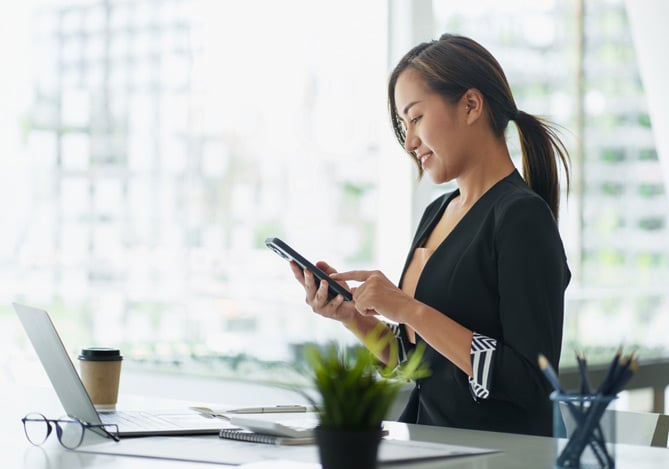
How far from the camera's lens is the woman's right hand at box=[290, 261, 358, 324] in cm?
240

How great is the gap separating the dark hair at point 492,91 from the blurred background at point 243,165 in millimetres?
1697

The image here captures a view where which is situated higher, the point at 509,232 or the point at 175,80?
the point at 175,80

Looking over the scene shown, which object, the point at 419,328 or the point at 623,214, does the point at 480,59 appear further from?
the point at 623,214

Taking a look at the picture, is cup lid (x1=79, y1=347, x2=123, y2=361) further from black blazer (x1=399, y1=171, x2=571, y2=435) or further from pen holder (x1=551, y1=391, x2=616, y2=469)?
pen holder (x1=551, y1=391, x2=616, y2=469)

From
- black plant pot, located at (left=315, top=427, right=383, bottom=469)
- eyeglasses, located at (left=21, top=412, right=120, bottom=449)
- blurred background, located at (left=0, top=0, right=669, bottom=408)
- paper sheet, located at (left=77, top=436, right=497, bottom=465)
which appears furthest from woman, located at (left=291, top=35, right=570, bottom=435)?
blurred background, located at (left=0, top=0, right=669, bottom=408)

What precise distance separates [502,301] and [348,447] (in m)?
0.99

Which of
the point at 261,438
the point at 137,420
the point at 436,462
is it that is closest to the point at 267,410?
the point at 137,420

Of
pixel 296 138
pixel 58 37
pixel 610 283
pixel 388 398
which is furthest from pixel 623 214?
pixel 388 398

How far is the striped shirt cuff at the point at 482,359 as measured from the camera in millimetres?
2143

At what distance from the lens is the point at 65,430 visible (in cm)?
195

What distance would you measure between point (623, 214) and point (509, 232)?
3.47 meters

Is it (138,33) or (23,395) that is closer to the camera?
(23,395)

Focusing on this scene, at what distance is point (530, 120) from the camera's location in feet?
8.12

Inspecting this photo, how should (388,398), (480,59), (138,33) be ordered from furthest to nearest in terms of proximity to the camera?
(138,33) → (480,59) → (388,398)
